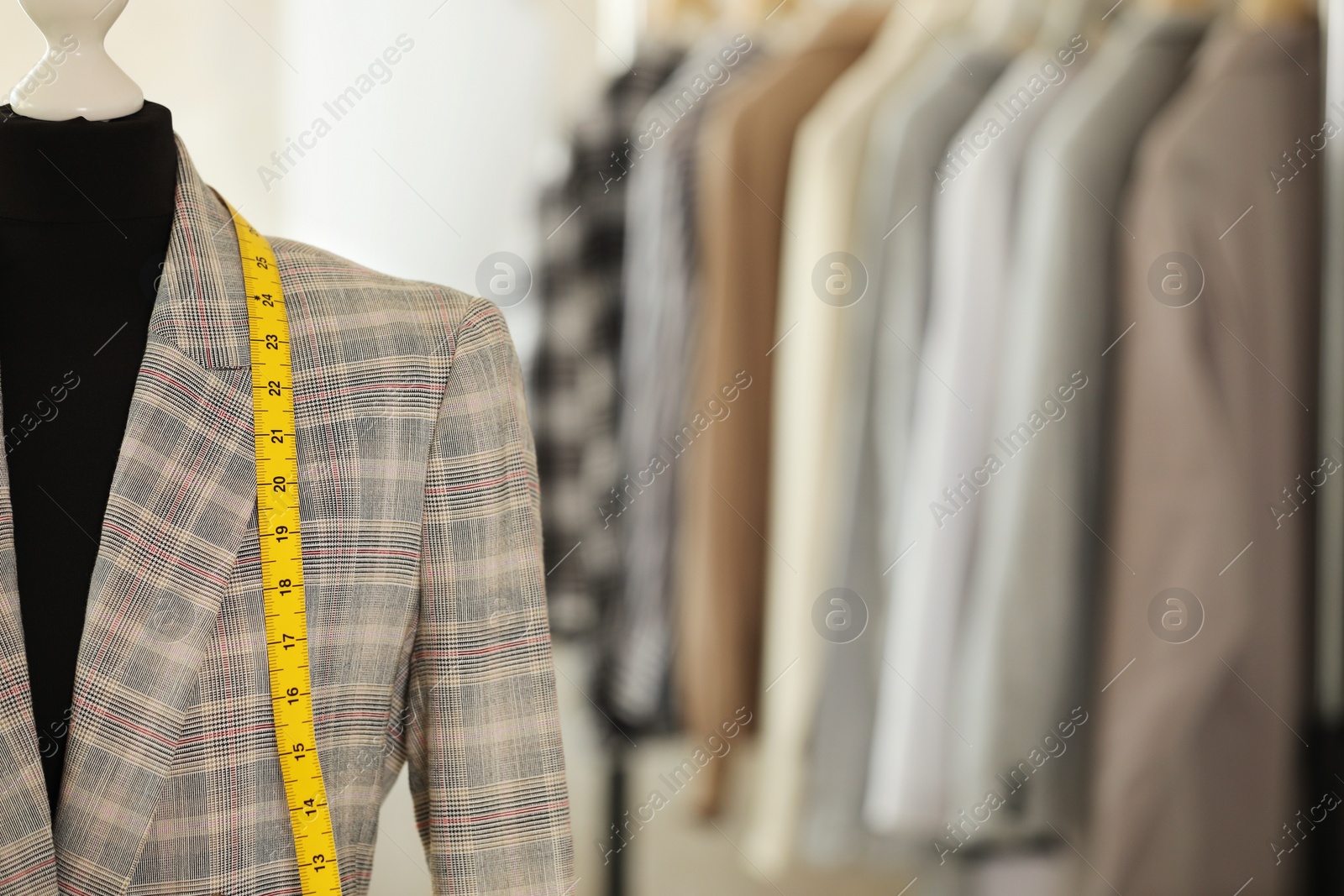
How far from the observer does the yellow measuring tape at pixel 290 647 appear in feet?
1.85

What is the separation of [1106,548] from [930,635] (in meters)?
0.25

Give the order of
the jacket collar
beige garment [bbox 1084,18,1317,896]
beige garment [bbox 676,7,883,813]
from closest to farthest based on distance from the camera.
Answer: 1. the jacket collar
2. beige garment [bbox 1084,18,1317,896]
3. beige garment [bbox 676,7,883,813]

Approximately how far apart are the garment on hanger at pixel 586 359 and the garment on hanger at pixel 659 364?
5cm

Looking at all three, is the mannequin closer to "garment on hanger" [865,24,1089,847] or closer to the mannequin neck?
the mannequin neck

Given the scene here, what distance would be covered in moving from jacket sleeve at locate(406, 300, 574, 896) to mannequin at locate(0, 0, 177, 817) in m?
0.19

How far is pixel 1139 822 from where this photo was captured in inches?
47.8

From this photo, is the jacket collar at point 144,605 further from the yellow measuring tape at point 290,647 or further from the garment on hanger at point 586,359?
the garment on hanger at point 586,359

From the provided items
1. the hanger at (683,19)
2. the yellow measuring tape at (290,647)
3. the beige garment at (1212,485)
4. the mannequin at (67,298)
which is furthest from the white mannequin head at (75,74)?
the hanger at (683,19)

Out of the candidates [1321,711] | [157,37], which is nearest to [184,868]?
[157,37]

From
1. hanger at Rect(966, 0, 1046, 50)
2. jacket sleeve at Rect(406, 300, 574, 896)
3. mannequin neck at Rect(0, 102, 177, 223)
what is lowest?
jacket sleeve at Rect(406, 300, 574, 896)

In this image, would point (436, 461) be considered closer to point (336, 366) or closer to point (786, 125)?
point (336, 366)

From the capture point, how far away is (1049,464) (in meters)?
1.24

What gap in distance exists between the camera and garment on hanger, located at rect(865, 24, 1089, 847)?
127cm

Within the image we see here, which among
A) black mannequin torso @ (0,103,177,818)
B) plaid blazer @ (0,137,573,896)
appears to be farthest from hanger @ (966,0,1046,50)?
black mannequin torso @ (0,103,177,818)
